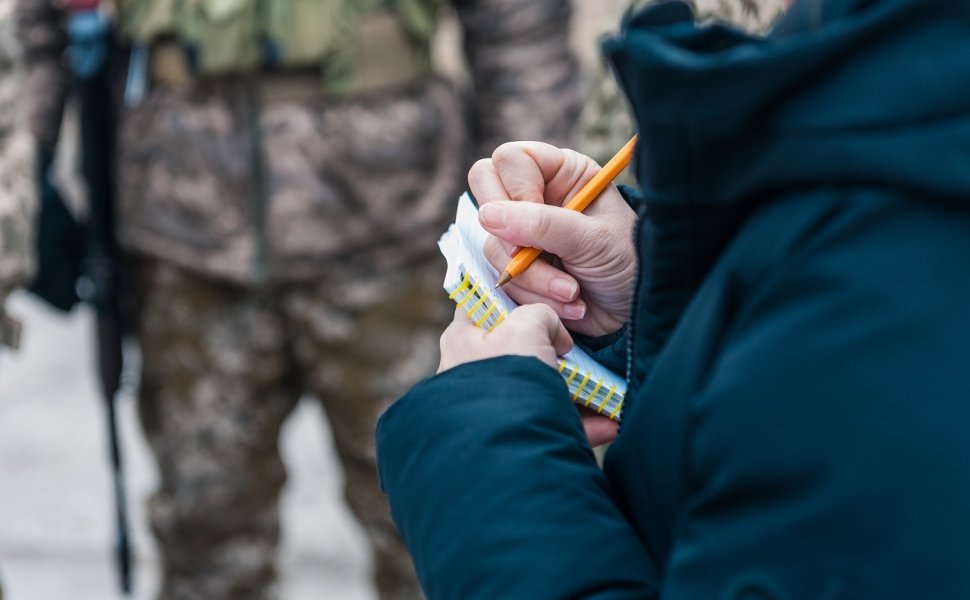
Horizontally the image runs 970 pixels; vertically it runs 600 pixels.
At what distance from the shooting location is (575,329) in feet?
4.01

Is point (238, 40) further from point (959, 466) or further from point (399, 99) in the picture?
point (959, 466)

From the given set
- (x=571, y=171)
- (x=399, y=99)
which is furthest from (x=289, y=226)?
(x=571, y=171)

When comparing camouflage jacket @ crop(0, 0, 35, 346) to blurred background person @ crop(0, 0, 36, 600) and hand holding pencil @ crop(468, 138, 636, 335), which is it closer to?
blurred background person @ crop(0, 0, 36, 600)

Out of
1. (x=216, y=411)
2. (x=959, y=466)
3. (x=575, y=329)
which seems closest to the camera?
(x=959, y=466)

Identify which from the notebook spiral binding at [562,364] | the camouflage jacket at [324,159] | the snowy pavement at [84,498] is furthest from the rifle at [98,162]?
the notebook spiral binding at [562,364]

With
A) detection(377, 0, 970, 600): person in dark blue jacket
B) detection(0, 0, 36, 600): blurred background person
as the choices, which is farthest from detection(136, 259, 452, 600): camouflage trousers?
detection(377, 0, 970, 600): person in dark blue jacket

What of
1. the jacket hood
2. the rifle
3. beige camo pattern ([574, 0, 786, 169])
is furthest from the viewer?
the rifle

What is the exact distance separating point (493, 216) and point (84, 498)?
308 cm

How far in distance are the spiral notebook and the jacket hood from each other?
0.32 meters

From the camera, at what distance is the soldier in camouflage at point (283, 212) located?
2379mm

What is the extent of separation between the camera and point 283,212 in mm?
2381

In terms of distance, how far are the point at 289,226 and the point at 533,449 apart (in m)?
1.53

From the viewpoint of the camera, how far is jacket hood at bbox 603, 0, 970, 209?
718 millimetres

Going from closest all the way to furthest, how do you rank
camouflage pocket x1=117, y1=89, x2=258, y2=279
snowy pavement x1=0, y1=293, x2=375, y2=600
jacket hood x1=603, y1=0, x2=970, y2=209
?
jacket hood x1=603, y1=0, x2=970, y2=209, camouflage pocket x1=117, y1=89, x2=258, y2=279, snowy pavement x1=0, y1=293, x2=375, y2=600
